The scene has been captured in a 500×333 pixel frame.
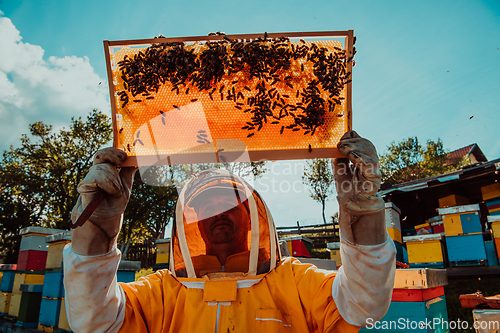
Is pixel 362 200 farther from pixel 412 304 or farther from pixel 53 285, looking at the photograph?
pixel 53 285

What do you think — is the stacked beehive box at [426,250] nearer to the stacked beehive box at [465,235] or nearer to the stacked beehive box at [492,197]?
the stacked beehive box at [465,235]

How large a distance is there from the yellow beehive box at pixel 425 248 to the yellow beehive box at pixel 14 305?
32.0 feet

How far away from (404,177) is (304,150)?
1334 inches

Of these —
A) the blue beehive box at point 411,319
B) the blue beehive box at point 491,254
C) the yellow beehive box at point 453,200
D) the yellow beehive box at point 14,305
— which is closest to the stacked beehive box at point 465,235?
the blue beehive box at point 491,254

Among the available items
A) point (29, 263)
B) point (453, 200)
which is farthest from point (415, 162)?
point (29, 263)

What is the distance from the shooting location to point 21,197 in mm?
20906

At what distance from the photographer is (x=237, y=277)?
2252mm

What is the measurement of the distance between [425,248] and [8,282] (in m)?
10.8

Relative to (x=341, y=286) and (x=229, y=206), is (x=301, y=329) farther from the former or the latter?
(x=229, y=206)

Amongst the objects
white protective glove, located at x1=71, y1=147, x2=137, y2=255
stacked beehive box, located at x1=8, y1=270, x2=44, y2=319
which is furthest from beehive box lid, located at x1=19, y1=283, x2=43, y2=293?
white protective glove, located at x1=71, y1=147, x2=137, y2=255

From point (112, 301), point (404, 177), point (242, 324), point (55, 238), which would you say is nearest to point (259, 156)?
point (242, 324)

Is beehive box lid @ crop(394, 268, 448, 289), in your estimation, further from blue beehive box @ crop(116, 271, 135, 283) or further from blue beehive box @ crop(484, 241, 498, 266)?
blue beehive box @ crop(484, 241, 498, 266)

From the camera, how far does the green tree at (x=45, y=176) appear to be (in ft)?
65.0

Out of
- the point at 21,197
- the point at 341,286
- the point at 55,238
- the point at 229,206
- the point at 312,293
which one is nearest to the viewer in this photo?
the point at 341,286
